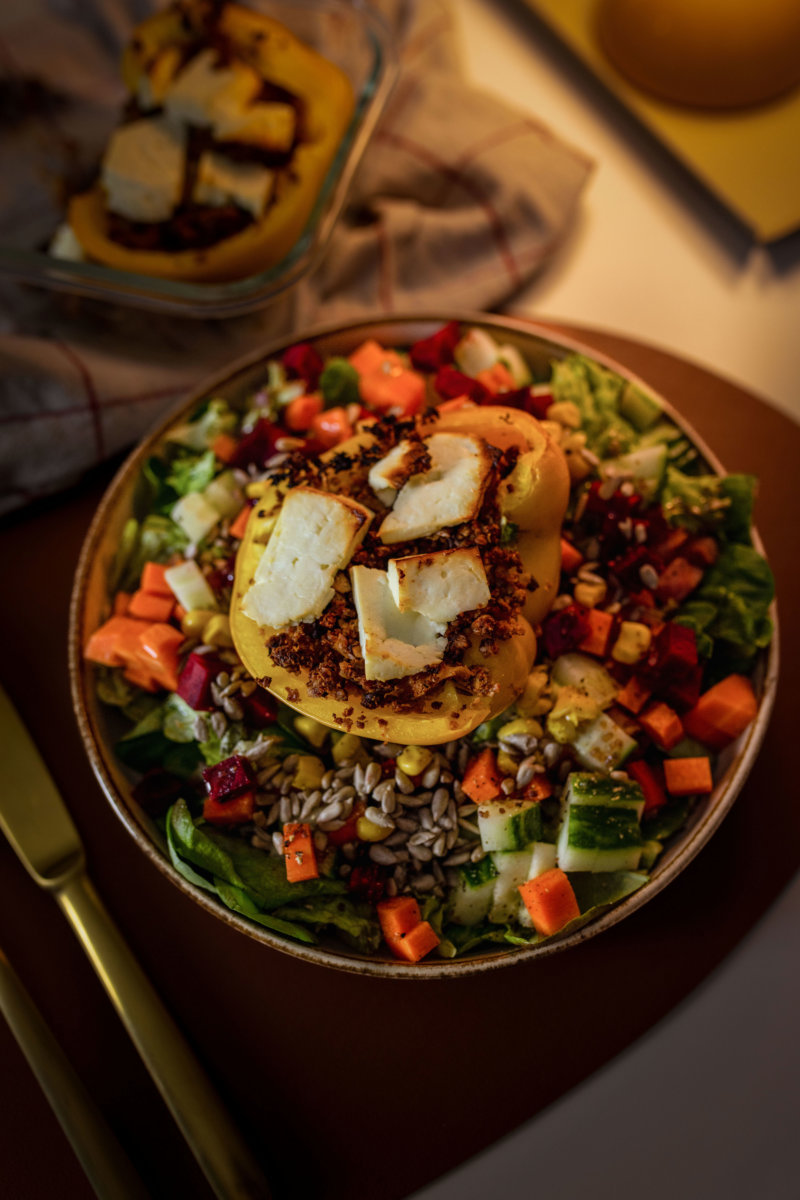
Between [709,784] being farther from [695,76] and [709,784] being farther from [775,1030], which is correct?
[695,76]

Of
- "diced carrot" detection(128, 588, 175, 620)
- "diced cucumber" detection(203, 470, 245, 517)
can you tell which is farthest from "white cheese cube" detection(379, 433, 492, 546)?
"diced carrot" detection(128, 588, 175, 620)

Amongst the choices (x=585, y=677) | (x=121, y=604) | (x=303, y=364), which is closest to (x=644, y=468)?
(x=585, y=677)

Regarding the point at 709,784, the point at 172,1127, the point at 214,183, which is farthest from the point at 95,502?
the point at 709,784

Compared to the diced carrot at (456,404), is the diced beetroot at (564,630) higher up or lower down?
lower down

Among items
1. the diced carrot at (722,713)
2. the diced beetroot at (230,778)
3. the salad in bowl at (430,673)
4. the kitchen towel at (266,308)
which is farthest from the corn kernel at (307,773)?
the kitchen towel at (266,308)

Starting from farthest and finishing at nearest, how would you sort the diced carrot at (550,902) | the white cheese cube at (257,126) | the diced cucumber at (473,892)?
the white cheese cube at (257,126)
the diced cucumber at (473,892)
the diced carrot at (550,902)

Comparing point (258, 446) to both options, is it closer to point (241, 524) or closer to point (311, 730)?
point (241, 524)

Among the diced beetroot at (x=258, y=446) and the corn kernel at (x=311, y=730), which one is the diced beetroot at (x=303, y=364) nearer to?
the diced beetroot at (x=258, y=446)
